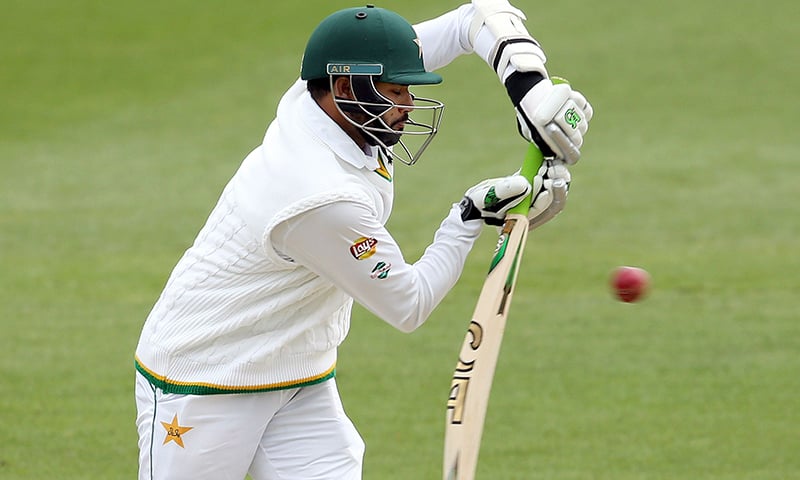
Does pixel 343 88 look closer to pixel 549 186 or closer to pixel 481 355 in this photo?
pixel 549 186

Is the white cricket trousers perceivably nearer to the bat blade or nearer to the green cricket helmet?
the bat blade

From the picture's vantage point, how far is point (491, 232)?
1061 centimetres

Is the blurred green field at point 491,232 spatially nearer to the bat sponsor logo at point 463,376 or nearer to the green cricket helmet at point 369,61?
the bat sponsor logo at point 463,376

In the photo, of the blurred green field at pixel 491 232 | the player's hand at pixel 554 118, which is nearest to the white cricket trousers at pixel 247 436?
the player's hand at pixel 554 118

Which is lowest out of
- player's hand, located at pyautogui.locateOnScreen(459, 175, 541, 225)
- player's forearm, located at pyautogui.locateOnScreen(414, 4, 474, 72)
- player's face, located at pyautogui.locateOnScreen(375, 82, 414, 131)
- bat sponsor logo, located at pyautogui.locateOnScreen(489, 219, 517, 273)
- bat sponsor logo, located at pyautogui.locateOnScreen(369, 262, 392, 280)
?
bat sponsor logo, located at pyautogui.locateOnScreen(369, 262, 392, 280)

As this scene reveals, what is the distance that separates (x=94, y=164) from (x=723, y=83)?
7951 millimetres

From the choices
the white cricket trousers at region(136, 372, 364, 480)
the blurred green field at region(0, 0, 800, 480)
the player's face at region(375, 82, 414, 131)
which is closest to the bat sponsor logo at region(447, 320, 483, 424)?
the white cricket trousers at region(136, 372, 364, 480)

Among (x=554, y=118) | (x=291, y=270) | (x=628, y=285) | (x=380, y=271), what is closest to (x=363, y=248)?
(x=380, y=271)

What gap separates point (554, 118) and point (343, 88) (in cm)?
57

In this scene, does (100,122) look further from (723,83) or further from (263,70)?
(723,83)

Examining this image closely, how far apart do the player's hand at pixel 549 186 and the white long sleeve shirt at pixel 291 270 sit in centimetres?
20

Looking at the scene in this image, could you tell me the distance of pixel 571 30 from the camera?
18.1 m

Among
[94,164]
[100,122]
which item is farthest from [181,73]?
[94,164]

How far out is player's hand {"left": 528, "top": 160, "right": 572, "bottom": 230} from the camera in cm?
352
